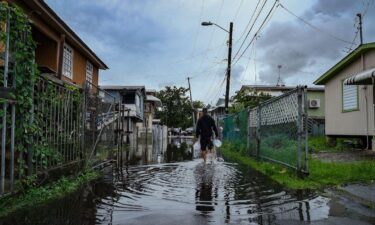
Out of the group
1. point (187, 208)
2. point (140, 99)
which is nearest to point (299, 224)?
point (187, 208)

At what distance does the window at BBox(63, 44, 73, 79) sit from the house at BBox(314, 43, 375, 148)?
522 inches

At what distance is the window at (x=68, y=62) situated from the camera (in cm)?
2083

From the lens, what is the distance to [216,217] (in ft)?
18.8

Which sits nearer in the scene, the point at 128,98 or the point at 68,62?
the point at 68,62

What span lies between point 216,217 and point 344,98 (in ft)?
50.0

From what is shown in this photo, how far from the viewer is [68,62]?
2133 cm

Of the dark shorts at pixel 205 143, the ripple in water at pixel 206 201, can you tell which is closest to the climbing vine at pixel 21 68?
the ripple in water at pixel 206 201

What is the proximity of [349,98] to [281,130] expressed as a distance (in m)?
8.61

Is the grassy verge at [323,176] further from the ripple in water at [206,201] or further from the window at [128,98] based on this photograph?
the window at [128,98]

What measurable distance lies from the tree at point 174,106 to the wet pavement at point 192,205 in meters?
63.8

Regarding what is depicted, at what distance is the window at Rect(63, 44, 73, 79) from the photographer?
20828mm

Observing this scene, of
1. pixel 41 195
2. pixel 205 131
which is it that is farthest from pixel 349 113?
pixel 41 195

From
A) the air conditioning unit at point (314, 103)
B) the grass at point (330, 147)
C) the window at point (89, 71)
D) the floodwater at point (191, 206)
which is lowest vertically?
the floodwater at point (191, 206)

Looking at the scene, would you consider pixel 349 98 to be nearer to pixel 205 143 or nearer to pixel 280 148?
pixel 205 143
